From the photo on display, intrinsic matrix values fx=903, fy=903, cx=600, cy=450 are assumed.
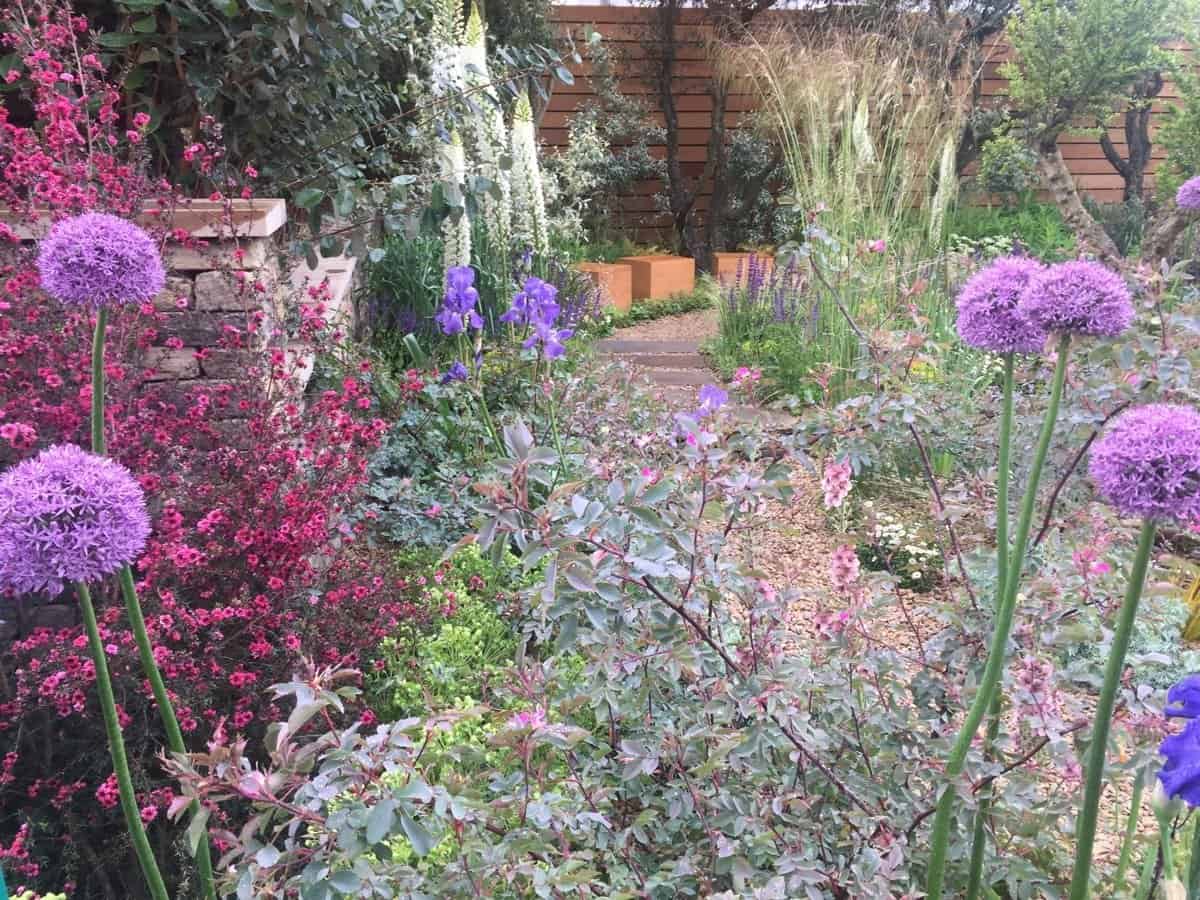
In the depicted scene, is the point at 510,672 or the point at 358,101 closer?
the point at 510,672

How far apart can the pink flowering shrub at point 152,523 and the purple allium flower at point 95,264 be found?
613 millimetres

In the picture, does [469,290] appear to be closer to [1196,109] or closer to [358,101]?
[358,101]

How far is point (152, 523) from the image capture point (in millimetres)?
1752

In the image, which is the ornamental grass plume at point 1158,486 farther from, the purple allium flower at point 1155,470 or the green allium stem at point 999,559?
the green allium stem at point 999,559

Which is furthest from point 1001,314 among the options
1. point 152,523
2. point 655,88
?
point 655,88

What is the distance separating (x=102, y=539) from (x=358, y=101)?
3.01m

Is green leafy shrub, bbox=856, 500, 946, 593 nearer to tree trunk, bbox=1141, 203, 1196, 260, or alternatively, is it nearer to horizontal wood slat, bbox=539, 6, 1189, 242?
tree trunk, bbox=1141, 203, 1196, 260

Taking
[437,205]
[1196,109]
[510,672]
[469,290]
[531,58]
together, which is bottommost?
[510,672]

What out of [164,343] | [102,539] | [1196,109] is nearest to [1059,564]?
[102,539]

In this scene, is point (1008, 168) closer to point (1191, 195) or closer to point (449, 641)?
point (1191, 195)

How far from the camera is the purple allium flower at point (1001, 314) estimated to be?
911mm

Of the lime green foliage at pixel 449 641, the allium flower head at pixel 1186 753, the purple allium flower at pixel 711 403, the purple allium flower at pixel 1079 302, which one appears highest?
the purple allium flower at pixel 1079 302

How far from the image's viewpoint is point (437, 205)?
8.53 feet

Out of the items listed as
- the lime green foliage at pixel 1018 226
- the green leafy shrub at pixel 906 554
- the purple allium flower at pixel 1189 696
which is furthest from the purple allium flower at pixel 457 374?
the lime green foliage at pixel 1018 226
